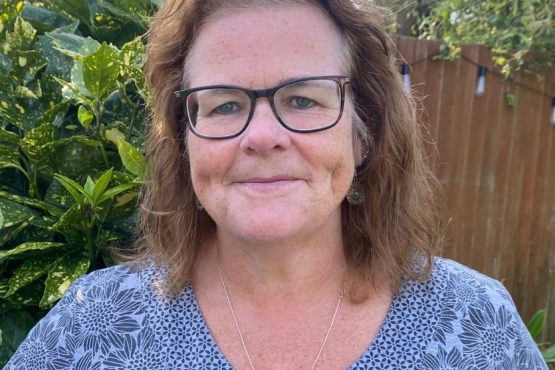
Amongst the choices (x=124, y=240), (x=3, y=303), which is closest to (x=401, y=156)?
(x=124, y=240)

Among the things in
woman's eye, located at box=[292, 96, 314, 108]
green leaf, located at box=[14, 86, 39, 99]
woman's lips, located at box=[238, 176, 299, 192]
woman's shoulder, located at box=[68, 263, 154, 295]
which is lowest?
→ woman's shoulder, located at box=[68, 263, 154, 295]

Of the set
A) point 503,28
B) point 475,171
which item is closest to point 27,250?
point 475,171

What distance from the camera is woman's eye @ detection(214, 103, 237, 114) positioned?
1.48 metres

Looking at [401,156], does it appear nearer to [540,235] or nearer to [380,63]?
[380,63]

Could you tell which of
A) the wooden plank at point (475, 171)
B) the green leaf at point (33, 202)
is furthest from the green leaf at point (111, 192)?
the wooden plank at point (475, 171)

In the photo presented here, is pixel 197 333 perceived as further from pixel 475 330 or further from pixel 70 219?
pixel 475 330

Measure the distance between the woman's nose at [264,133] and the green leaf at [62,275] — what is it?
2.48ft

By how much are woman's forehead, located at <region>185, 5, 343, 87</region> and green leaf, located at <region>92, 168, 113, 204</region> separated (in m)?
0.40

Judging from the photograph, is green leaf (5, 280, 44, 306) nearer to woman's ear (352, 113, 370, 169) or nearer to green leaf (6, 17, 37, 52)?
green leaf (6, 17, 37, 52)

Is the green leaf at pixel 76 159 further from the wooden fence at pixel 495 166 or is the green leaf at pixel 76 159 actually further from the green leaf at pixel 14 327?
the wooden fence at pixel 495 166

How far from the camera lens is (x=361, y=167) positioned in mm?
1806

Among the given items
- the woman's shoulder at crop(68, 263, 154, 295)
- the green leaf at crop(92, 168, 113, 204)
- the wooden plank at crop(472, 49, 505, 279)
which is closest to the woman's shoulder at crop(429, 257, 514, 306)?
the woman's shoulder at crop(68, 263, 154, 295)

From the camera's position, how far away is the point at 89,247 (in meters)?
1.92

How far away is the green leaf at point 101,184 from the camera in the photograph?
1.75 metres
